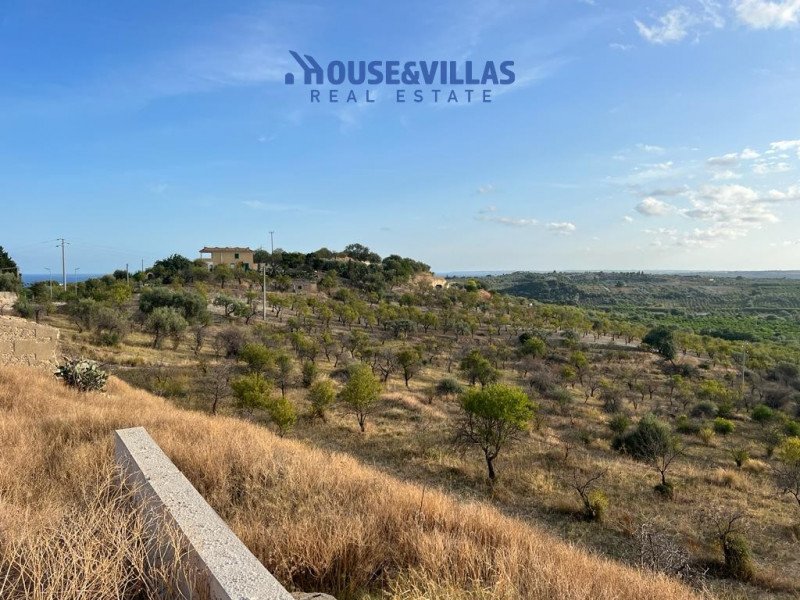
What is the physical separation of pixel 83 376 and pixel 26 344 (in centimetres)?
432

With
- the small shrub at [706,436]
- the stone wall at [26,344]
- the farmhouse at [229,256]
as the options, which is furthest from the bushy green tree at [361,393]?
the farmhouse at [229,256]

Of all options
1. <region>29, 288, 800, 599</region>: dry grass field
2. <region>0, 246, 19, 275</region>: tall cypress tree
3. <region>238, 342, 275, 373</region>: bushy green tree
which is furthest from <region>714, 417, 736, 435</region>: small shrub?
<region>0, 246, 19, 275</region>: tall cypress tree

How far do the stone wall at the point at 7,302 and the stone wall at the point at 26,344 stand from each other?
19.8m

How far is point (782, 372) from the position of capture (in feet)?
118

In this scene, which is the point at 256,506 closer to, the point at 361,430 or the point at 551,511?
the point at 551,511

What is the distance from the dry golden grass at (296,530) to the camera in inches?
114

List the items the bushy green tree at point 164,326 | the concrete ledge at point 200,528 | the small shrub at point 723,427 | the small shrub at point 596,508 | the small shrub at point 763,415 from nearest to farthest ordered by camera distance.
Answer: the concrete ledge at point 200,528 < the small shrub at point 596,508 < the small shrub at point 723,427 < the small shrub at point 763,415 < the bushy green tree at point 164,326

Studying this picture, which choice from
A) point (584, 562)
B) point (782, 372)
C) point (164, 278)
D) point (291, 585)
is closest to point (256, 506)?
point (291, 585)

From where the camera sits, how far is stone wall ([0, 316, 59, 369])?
1391 cm

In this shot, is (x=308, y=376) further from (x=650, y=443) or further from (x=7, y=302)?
(x=7, y=302)

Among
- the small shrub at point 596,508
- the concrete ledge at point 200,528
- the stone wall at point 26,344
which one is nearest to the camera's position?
the concrete ledge at point 200,528

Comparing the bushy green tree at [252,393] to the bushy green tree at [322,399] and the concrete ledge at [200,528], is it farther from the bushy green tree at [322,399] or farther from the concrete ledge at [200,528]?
the concrete ledge at [200,528]

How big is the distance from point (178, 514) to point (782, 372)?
45.0 m

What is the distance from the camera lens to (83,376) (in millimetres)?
11711
